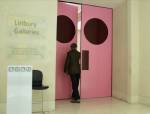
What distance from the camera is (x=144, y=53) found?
5.61 m

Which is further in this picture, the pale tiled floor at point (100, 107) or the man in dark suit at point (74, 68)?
the man in dark suit at point (74, 68)

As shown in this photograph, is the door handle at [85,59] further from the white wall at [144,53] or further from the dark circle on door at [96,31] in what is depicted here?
the white wall at [144,53]

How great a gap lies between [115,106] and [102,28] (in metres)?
2.42

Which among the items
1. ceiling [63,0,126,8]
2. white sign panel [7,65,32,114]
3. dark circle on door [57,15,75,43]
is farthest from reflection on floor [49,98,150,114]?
ceiling [63,0,126,8]

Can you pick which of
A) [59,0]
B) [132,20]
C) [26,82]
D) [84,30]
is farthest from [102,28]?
[26,82]

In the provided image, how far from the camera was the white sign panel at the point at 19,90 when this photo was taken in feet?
9.30

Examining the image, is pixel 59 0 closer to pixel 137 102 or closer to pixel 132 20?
pixel 132 20

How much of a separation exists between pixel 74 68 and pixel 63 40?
0.89 metres

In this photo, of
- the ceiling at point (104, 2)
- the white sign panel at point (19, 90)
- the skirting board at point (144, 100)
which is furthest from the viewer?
the ceiling at point (104, 2)

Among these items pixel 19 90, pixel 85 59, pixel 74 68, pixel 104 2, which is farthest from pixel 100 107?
pixel 104 2

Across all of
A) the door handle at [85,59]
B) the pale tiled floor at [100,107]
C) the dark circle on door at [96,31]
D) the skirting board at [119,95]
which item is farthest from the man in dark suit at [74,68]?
the skirting board at [119,95]

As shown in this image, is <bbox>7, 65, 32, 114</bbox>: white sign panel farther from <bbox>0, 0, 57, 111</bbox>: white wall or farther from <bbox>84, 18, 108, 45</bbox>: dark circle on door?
<bbox>84, 18, 108, 45</bbox>: dark circle on door

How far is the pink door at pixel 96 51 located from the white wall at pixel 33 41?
1548mm

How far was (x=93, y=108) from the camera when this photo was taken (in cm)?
495
